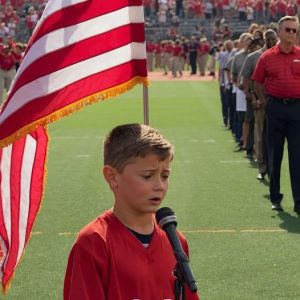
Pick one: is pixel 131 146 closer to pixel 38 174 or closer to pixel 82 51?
pixel 82 51

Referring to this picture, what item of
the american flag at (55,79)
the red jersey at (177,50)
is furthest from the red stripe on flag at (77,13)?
the red jersey at (177,50)

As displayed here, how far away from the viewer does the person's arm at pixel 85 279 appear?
393cm

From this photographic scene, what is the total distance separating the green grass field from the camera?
8.71 m

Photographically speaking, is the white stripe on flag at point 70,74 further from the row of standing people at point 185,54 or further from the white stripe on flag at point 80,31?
the row of standing people at point 185,54

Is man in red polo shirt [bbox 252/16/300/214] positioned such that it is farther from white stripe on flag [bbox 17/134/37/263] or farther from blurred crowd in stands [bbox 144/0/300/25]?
blurred crowd in stands [bbox 144/0/300/25]

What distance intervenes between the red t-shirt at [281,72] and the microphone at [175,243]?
814 centimetres

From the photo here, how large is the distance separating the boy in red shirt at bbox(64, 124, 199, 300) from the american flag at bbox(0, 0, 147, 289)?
1.42 metres

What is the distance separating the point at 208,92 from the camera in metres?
40.7

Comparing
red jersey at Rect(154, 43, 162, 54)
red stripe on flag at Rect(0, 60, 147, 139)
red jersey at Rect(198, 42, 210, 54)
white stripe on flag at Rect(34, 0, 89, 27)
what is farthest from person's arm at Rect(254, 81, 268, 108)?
red jersey at Rect(154, 43, 162, 54)

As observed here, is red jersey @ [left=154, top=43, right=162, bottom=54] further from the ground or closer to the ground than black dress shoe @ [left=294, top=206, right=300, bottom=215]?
closer to the ground

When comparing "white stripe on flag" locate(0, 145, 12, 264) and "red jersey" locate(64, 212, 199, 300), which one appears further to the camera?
"white stripe on flag" locate(0, 145, 12, 264)

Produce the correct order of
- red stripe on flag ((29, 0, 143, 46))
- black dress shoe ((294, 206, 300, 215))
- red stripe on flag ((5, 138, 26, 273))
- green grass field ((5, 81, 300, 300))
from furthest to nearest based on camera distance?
black dress shoe ((294, 206, 300, 215)), green grass field ((5, 81, 300, 300)), red stripe on flag ((5, 138, 26, 273)), red stripe on flag ((29, 0, 143, 46))

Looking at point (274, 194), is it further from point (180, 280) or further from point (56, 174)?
point (180, 280)

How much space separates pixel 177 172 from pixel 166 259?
1225 cm
